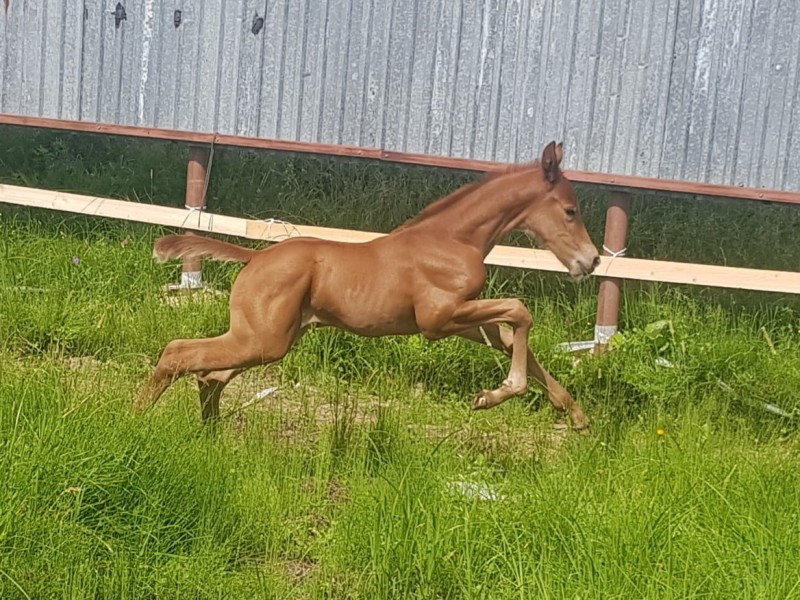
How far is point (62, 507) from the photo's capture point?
4602 millimetres

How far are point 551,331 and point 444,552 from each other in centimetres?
418

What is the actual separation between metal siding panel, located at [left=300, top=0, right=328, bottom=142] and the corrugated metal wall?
1 cm

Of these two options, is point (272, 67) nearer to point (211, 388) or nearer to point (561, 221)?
point (211, 388)

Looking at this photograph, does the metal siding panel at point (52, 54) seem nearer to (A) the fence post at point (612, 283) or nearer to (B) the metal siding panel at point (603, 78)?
(B) the metal siding panel at point (603, 78)

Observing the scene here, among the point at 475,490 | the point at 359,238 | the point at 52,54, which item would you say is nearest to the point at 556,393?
the point at 475,490

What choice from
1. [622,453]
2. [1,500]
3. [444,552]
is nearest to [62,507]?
[1,500]

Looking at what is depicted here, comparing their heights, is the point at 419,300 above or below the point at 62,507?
above

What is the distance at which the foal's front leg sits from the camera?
588 centimetres

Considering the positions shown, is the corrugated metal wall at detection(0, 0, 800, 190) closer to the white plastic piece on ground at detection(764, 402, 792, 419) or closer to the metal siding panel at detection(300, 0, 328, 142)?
the metal siding panel at detection(300, 0, 328, 142)

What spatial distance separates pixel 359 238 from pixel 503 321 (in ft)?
9.81

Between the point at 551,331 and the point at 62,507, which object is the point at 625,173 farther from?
the point at 62,507

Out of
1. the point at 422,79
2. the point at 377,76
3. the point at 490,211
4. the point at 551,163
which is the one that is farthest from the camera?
the point at 377,76

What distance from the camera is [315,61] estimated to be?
9188 millimetres

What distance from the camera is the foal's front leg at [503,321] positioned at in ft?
19.3
